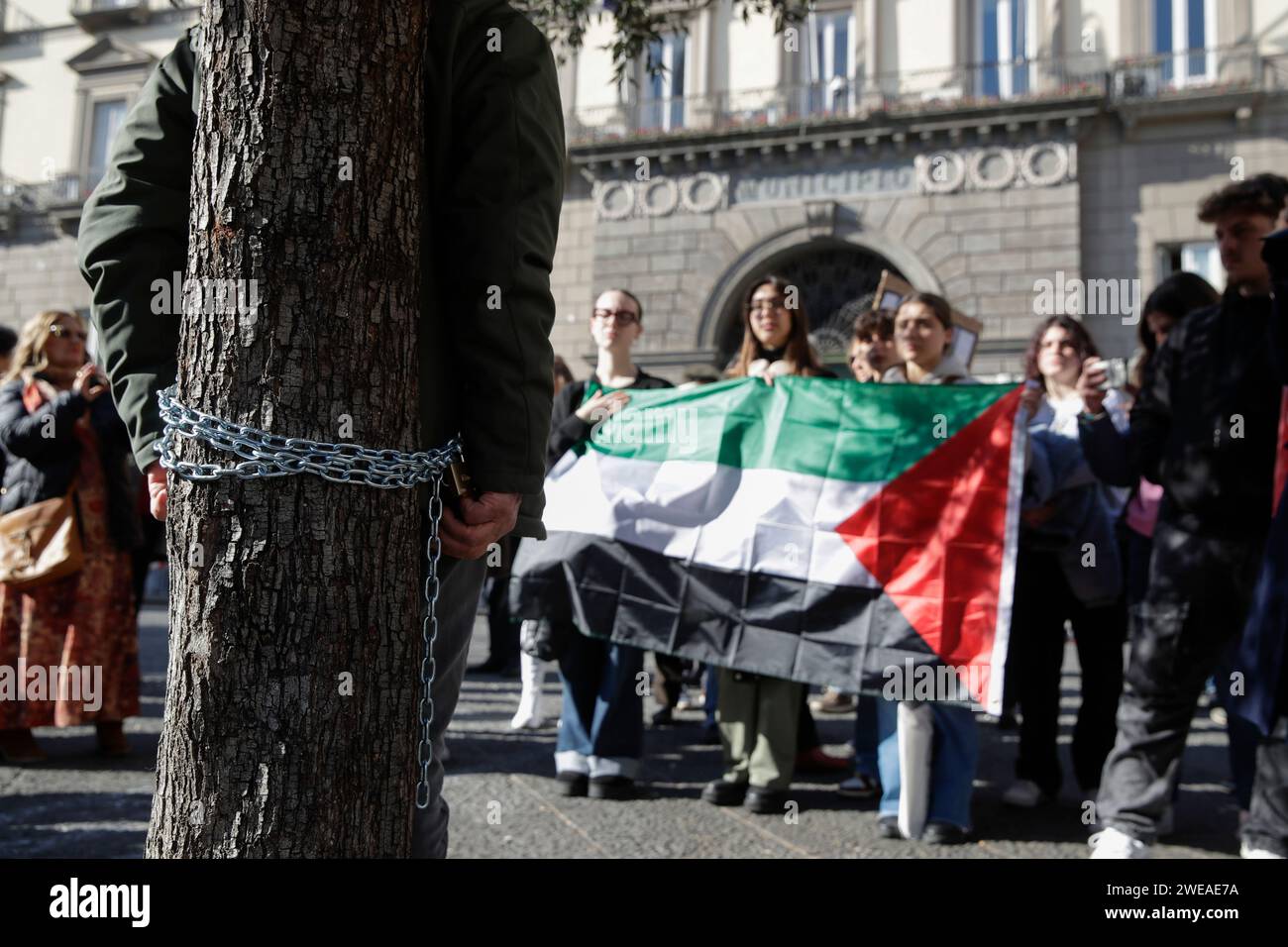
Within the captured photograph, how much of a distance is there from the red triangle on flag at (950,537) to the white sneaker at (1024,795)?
3.05 ft

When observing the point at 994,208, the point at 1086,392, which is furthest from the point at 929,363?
the point at 994,208

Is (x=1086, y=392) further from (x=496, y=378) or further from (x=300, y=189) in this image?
(x=300, y=189)

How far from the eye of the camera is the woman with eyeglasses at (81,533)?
5.45m

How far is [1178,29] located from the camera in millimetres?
18812

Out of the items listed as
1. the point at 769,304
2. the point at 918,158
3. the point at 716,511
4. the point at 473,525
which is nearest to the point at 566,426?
the point at 716,511

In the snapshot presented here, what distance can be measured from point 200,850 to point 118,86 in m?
29.7

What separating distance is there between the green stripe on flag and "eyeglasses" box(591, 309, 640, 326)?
0.37m

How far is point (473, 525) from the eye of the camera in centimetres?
210

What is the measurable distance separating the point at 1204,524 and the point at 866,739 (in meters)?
1.86

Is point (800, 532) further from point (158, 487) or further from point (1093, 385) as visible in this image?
point (158, 487)

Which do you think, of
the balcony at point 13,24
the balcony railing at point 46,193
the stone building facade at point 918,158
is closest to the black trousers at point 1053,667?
the stone building facade at point 918,158

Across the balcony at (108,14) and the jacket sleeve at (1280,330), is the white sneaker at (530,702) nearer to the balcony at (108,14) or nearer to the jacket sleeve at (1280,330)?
the jacket sleeve at (1280,330)

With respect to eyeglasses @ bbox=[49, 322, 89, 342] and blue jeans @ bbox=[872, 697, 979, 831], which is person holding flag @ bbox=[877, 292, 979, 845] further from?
eyeglasses @ bbox=[49, 322, 89, 342]

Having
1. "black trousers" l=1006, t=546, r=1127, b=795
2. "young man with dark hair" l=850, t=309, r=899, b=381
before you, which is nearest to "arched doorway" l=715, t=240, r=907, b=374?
"young man with dark hair" l=850, t=309, r=899, b=381
